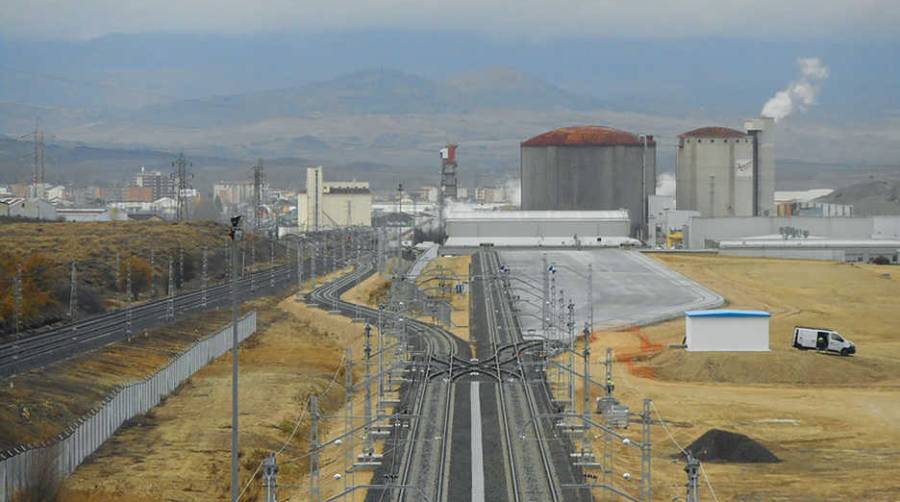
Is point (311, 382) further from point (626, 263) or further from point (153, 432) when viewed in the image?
point (626, 263)

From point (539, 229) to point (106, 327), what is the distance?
5817 centimetres

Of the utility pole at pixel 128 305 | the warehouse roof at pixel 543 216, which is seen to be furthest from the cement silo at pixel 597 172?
the utility pole at pixel 128 305

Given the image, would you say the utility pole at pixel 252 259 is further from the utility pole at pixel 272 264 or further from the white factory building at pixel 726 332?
the white factory building at pixel 726 332

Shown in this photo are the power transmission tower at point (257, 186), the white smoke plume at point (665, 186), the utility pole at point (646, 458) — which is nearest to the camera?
the utility pole at point (646, 458)

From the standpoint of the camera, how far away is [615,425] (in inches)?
1468

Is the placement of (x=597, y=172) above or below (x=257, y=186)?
above

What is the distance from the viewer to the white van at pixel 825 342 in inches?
1970

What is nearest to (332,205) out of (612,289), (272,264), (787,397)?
(272,264)

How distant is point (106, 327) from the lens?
5544 centimetres

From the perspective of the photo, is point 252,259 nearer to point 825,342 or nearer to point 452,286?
point 452,286

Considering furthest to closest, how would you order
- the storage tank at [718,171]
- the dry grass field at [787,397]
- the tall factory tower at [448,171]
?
the tall factory tower at [448,171] < the storage tank at [718,171] < the dry grass field at [787,397]

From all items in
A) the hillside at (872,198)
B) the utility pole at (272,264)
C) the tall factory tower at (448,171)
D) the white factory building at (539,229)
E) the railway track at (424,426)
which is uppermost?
the tall factory tower at (448,171)

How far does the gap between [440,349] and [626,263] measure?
126ft

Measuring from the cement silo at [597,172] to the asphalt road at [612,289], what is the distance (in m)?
22.9
